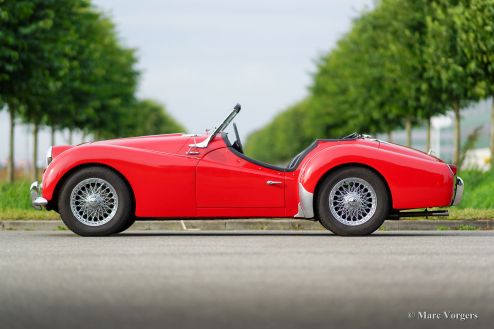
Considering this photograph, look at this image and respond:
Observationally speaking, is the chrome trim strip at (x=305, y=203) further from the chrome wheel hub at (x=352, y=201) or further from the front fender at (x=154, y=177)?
the front fender at (x=154, y=177)

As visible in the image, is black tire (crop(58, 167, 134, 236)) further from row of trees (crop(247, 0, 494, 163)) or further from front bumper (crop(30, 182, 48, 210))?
row of trees (crop(247, 0, 494, 163))

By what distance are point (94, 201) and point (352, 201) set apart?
3.02m

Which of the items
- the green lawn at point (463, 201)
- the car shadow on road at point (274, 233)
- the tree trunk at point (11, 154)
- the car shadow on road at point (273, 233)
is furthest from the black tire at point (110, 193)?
the tree trunk at point (11, 154)

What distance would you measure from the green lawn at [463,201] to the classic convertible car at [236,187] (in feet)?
9.63

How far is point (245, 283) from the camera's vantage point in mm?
7672

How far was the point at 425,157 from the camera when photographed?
484 inches

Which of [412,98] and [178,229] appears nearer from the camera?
[178,229]

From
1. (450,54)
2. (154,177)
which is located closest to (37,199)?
(154,177)

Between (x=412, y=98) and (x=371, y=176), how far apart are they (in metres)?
21.9

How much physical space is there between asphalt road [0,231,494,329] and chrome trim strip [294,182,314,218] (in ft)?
2.04

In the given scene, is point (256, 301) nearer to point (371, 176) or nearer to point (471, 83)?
point (371, 176)

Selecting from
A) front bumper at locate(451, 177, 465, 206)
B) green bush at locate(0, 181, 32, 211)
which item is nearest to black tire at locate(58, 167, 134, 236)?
front bumper at locate(451, 177, 465, 206)

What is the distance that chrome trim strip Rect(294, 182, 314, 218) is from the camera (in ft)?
39.3

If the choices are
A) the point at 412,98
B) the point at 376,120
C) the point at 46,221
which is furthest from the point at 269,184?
the point at 376,120
